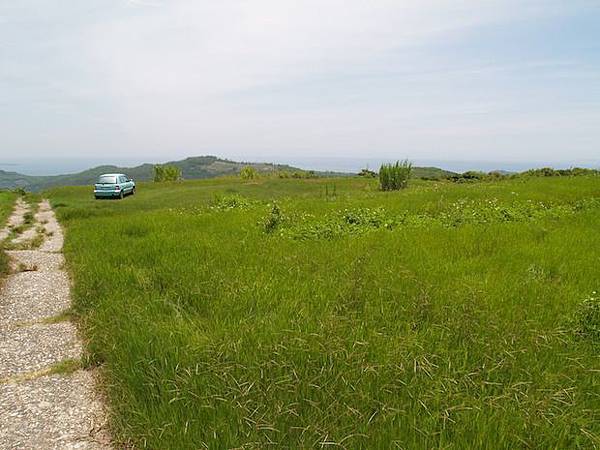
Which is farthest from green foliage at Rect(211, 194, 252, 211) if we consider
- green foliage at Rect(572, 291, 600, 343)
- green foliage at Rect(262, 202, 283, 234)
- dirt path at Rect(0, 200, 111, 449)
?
green foliage at Rect(572, 291, 600, 343)

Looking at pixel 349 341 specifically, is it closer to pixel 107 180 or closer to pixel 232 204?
pixel 232 204

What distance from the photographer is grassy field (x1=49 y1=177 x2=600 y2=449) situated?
305 cm

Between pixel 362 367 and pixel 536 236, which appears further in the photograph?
pixel 536 236

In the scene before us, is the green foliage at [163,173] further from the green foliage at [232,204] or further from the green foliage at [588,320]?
the green foliage at [588,320]

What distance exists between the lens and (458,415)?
3064 millimetres

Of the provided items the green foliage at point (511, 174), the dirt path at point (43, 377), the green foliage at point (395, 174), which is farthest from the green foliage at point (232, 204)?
the green foliage at point (511, 174)

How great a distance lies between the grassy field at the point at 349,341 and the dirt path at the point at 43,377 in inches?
9.7

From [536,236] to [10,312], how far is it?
1024cm

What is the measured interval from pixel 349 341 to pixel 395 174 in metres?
24.9

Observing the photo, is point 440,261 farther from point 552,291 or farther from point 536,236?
point 536,236

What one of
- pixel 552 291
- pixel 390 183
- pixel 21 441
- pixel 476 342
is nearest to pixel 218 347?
pixel 21 441

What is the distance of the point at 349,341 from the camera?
4059 millimetres

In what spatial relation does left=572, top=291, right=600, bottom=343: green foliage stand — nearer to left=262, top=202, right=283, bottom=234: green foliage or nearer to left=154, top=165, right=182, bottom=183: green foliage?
left=262, top=202, right=283, bottom=234: green foliage

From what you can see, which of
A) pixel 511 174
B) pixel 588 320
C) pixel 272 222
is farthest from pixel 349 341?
pixel 511 174
